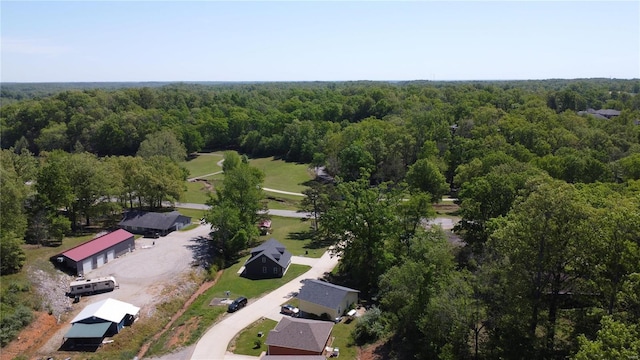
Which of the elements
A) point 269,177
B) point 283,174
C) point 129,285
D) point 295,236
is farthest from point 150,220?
point 283,174

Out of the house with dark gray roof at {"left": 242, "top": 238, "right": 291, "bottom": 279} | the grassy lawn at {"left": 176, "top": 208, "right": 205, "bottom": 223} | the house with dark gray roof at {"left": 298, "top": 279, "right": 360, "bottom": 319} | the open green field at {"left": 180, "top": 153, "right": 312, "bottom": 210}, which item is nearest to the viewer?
the house with dark gray roof at {"left": 298, "top": 279, "right": 360, "bottom": 319}

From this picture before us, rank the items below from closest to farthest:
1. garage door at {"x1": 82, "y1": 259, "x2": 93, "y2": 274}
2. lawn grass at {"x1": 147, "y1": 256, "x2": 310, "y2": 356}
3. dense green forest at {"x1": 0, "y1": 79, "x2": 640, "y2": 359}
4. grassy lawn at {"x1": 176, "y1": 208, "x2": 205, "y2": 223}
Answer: dense green forest at {"x1": 0, "y1": 79, "x2": 640, "y2": 359}, lawn grass at {"x1": 147, "y1": 256, "x2": 310, "y2": 356}, garage door at {"x1": 82, "y1": 259, "x2": 93, "y2": 274}, grassy lawn at {"x1": 176, "y1": 208, "x2": 205, "y2": 223}

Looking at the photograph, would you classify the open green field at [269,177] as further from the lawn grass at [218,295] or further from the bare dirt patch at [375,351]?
the bare dirt patch at [375,351]

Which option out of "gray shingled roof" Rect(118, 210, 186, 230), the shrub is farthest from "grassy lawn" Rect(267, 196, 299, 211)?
the shrub

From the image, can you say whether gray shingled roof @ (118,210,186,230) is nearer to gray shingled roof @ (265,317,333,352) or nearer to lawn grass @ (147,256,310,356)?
lawn grass @ (147,256,310,356)

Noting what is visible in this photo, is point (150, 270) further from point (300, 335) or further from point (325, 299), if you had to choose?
point (300, 335)

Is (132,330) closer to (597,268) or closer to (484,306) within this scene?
(484,306)

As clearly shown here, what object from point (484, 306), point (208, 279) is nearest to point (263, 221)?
point (208, 279)
